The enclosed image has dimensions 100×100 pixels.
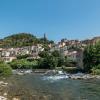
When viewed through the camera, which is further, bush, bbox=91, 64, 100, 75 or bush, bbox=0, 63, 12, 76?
bush, bbox=91, 64, 100, 75

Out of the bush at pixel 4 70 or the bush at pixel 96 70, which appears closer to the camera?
the bush at pixel 4 70

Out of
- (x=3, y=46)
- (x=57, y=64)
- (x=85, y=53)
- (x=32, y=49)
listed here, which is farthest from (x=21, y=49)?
(x=85, y=53)

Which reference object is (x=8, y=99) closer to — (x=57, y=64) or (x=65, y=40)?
(x=57, y=64)

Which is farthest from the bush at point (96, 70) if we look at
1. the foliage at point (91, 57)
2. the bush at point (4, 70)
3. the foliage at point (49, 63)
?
the foliage at point (49, 63)

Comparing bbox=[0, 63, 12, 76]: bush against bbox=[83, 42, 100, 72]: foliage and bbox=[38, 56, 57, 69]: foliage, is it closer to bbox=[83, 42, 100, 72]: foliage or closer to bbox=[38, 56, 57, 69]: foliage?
bbox=[83, 42, 100, 72]: foliage

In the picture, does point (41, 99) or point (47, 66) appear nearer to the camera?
point (41, 99)

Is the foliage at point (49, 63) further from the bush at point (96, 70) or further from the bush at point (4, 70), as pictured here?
the bush at point (4, 70)

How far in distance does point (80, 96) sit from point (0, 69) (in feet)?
119

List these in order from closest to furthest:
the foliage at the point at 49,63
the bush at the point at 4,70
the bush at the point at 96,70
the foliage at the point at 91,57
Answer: the bush at the point at 4,70 < the bush at the point at 96,70 < the foliage at the point at 91,57 < the foliage at the point at 49,63

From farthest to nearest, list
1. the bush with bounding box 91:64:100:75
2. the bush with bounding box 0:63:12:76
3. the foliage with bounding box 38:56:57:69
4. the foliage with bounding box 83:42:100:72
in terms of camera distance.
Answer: the foliage with bounding box 38:56:57:69 < the foliage with bounding box 83:42:100:72 < the bush with bounding box 91:64:100:75 < the bush with bounding box 0:63:12:76

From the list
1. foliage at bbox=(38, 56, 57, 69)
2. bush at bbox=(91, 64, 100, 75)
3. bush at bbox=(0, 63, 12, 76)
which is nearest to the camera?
bush at bbox=(0, 63, 12, 76)

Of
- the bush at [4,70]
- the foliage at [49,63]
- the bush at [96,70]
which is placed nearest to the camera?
the bush at [4,70]

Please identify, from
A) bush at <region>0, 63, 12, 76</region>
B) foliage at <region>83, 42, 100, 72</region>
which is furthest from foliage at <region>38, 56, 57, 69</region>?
bush at <region>0, 63, 12, 76</region>

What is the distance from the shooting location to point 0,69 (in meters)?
71.3
